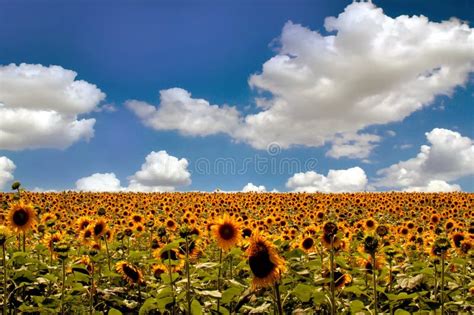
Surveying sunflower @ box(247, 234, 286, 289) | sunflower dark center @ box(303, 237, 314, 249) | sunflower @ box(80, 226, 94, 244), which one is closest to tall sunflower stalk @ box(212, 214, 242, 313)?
sunflower dark center @ box(303, 237, 314, 249)

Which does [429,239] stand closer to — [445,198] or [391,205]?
[391,205]

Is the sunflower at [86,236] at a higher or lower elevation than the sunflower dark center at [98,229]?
lower

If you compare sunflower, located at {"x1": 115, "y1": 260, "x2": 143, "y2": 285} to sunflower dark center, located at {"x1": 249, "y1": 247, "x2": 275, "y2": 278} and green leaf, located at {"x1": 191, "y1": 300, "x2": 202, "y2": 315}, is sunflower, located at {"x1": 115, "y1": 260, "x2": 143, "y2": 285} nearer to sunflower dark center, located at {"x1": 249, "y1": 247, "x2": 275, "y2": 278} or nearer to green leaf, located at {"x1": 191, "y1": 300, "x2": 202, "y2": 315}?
green leaf, located at {"x1": 191, "y1": 300, "x2": 202, "y2": 315}

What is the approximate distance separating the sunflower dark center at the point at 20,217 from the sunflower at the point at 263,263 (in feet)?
18.4

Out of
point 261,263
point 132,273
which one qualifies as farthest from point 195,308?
point 132,273

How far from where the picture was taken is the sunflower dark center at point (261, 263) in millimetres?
4391

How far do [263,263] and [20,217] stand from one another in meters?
5.80

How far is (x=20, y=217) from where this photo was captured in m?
8.55

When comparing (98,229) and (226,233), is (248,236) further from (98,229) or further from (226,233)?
(98,229)

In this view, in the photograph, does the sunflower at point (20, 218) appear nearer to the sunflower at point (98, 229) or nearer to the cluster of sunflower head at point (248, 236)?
the cluster of sunflower head at point (248, 236)

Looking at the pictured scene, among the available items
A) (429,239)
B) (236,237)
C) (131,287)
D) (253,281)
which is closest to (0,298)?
(131,287)

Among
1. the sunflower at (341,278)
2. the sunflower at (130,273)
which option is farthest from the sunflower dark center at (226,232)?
the sunflower at (341,278)

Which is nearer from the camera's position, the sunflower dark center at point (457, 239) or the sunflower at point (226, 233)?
the sunflower at point (226, 233)

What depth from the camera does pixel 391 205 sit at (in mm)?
28688
